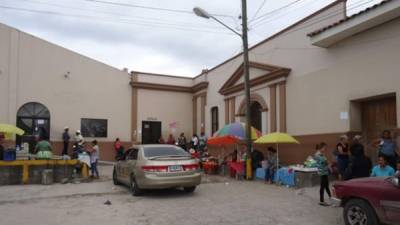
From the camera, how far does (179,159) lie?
39.1 ft

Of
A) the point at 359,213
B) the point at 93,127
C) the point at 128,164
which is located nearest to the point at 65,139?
the point at 93,127

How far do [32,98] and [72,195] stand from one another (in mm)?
11986

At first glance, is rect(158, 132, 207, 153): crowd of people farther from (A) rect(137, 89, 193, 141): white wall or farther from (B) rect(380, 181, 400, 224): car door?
(B) rect(380, 181, 400, 224): car door

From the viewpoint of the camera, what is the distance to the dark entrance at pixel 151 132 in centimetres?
A: 2664

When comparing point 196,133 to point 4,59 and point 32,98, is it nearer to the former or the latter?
point 32,98

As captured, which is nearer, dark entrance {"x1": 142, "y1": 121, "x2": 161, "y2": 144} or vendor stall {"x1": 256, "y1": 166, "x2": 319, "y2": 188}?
vendor stall {"x1": 256, "y1": 166, "x2": 319, "y2": 188}

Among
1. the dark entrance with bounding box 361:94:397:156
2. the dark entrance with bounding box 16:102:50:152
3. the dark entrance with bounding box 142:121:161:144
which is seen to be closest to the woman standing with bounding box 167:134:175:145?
the dark entrance with bounding box 142:121:161:144

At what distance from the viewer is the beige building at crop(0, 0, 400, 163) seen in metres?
13.3

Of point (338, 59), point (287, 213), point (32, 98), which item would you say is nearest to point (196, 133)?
point (32, 98)

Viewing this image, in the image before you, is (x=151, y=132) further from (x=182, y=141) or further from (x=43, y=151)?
Answer: (x=43, y=151)

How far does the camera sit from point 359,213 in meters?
7.24

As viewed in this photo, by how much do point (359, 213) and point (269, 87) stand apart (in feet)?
40.2

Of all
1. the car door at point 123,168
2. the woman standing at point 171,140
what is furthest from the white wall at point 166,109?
the car door at point 123,168

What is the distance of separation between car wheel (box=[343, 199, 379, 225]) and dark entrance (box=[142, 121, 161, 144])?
2008 centimetres
